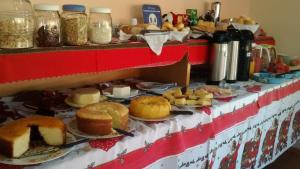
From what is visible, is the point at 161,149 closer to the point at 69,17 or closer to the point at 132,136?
the point at 132,136

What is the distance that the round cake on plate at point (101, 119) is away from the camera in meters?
0.77

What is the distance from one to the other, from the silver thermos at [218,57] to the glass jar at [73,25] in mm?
753

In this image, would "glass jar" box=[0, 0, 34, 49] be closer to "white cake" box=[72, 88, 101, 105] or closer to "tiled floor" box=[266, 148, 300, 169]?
"white cake" box=[72, 88, 101, 105]

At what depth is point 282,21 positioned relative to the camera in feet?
7.46

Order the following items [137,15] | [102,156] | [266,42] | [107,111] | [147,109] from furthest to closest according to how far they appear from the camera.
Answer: [266,42]
[137,15]
[147,109]
[107,111]
[102,156]

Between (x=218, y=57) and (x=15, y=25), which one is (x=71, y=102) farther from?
(x=218, y=57)

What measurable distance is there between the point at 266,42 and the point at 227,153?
1186 mm

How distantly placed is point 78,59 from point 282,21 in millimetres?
1892

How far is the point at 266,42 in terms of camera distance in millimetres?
2125

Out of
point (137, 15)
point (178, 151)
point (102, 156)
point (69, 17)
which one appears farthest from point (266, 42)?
point (102, 156)

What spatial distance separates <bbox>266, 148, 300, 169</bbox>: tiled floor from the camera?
6.41 ft

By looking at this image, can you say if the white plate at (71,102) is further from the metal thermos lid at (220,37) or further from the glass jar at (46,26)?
the metal thermos lid at (220,37)

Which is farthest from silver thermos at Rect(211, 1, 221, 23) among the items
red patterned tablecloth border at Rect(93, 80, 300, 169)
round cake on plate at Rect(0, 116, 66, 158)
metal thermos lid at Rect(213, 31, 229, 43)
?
round cake on plate at Rect(0, 116, 66, 158)

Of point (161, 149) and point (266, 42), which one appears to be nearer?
point (161, 149)
